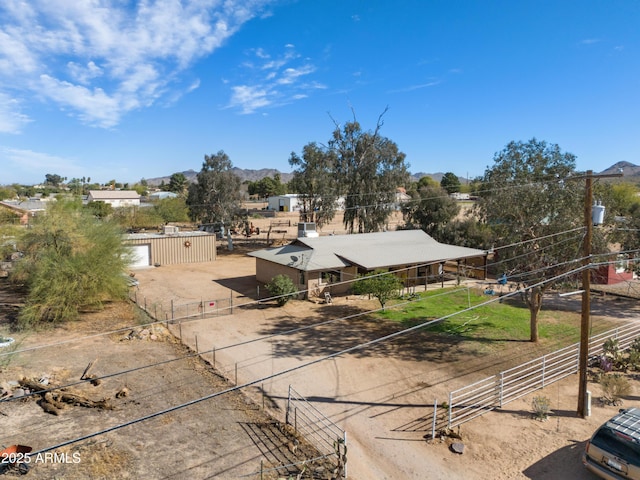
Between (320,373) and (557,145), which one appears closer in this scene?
(320,373)

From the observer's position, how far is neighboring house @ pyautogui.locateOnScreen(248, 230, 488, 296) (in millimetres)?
29406

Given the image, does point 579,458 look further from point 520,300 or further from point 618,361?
point 520,300

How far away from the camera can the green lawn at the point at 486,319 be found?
2153cm

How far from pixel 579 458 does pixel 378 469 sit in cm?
549

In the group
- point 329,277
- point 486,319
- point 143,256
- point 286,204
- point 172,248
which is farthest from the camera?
point 286,204

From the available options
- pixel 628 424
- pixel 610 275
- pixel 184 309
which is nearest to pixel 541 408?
pixel 628 424

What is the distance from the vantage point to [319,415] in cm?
1384

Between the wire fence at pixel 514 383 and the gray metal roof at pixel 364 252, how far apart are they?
1184cm

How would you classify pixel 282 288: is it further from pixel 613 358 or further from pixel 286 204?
pixel 286 204

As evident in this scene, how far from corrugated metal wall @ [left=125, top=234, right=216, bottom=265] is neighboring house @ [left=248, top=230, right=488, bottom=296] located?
11837mm

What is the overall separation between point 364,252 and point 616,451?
22817 millimetres

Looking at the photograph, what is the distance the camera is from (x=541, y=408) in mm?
13547

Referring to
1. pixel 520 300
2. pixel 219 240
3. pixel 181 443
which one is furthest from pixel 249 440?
pixel 219 240

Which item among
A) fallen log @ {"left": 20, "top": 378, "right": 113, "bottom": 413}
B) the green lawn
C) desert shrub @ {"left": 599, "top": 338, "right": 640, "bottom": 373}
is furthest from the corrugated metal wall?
desert shrub @ {"left": 599, "top": 338, "right": 640, "bottom": 373}
